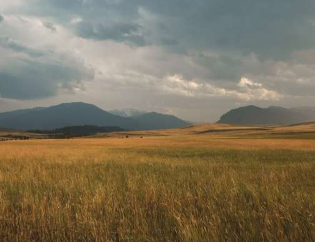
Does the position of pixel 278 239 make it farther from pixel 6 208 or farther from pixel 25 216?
pixel 6 208

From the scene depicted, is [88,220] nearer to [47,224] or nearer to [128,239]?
[47,224]

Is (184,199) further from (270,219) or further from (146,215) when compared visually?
(270,219)

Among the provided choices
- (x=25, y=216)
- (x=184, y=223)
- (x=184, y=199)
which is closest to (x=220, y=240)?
(x=184, y=223)

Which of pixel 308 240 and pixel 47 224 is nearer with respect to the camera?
pixel 308 240

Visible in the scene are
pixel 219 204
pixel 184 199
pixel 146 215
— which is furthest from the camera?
pixel 184 199

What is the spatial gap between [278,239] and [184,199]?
3.00 m

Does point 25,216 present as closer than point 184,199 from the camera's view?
Yes

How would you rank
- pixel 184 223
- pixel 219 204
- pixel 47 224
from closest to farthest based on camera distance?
1. pixel 184 223
2. pixel 47 224
3. pixel 219 204

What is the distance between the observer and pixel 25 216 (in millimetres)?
6164

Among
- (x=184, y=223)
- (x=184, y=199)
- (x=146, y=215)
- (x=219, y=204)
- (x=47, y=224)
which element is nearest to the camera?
(x=184, y=223)

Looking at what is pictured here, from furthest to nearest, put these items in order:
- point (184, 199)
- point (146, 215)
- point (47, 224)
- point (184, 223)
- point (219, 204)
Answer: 1. point (184, 199)
2. point (219, 204)
3. point (146, 215)
4. point (47, 224)
5. point (184, 223)

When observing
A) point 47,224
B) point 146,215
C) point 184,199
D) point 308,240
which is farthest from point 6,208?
point 308,240

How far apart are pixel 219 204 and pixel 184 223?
6.47 feet

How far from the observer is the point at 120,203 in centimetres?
733
